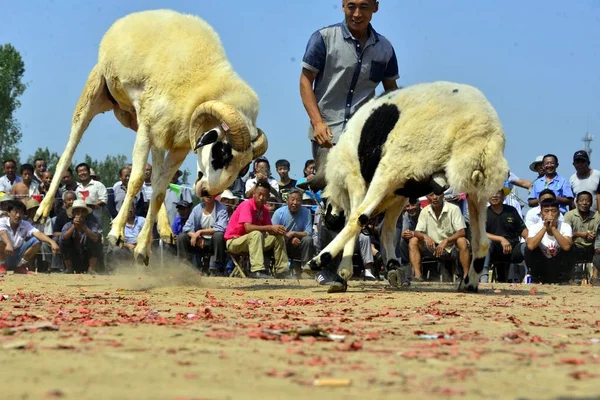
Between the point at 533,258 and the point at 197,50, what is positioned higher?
the point at 197,50

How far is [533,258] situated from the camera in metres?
14.8

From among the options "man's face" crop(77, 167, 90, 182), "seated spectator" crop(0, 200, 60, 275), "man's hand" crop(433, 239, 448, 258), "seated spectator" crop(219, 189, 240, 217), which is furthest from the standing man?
"man's face" crop(77, 167, 90, 182)

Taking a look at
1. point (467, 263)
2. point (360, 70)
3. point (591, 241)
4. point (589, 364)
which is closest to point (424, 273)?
point (467, 263)

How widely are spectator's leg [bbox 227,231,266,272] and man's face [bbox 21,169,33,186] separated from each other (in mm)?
4431

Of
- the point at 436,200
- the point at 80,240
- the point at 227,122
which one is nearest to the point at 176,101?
the point at 227,122

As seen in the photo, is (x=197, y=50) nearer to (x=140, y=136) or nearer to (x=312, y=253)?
(x=140, y=136)

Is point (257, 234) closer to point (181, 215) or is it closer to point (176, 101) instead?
point (181, 215)

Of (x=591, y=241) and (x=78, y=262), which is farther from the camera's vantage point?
(x=78, y=262)

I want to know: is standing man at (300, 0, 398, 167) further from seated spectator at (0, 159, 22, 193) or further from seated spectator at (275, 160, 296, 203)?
seated spectator at (0, 159, 22, 193)

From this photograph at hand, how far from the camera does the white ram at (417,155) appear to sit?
30.4 ft

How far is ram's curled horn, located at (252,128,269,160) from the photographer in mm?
11148

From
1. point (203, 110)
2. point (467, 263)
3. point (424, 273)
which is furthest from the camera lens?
point (424, 273)

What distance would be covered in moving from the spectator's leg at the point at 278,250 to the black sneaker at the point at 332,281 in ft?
16.7

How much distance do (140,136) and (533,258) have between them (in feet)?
22.2
